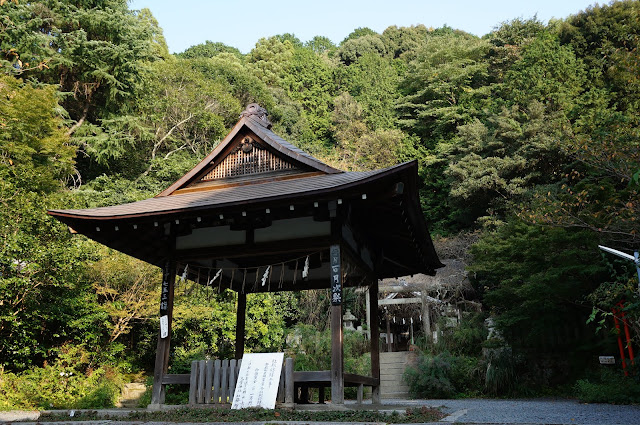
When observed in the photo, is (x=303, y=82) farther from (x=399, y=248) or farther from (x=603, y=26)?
(x=399, y=248)

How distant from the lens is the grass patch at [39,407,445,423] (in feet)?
21.5

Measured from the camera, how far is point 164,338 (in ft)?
27.3

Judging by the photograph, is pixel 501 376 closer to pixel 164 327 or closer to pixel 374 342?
pixel 374 342

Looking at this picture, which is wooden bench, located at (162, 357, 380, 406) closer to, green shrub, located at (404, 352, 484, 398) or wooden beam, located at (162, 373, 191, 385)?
wooden beam, located at (162, 373, 191, 385)

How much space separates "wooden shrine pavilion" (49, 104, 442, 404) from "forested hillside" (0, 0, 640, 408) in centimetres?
297

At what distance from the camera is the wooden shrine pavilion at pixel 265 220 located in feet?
24.1

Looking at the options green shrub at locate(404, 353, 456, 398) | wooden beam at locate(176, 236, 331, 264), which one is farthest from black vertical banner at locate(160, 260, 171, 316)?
green shrub at locate(404, 353, 456, 398)

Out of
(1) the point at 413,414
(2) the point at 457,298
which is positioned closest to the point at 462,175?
(2) the point at 457,298

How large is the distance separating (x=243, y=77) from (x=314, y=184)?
2870 centimetres

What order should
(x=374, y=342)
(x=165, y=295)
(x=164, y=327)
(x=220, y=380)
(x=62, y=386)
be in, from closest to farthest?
(x=220, y=380), (x=164, y=327), (x=165, y=295), (x=374, y=342), (x=62, y=386)

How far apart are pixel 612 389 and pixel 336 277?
820cm

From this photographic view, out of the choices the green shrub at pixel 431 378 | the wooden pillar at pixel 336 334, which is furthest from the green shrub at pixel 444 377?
the wooden pillar at pixel 336 334

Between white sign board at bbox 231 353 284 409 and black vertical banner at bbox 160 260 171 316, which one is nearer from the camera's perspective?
white sign board at bbox 231 353 284 409

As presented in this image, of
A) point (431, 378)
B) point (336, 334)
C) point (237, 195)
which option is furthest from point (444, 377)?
point (237, 195)
